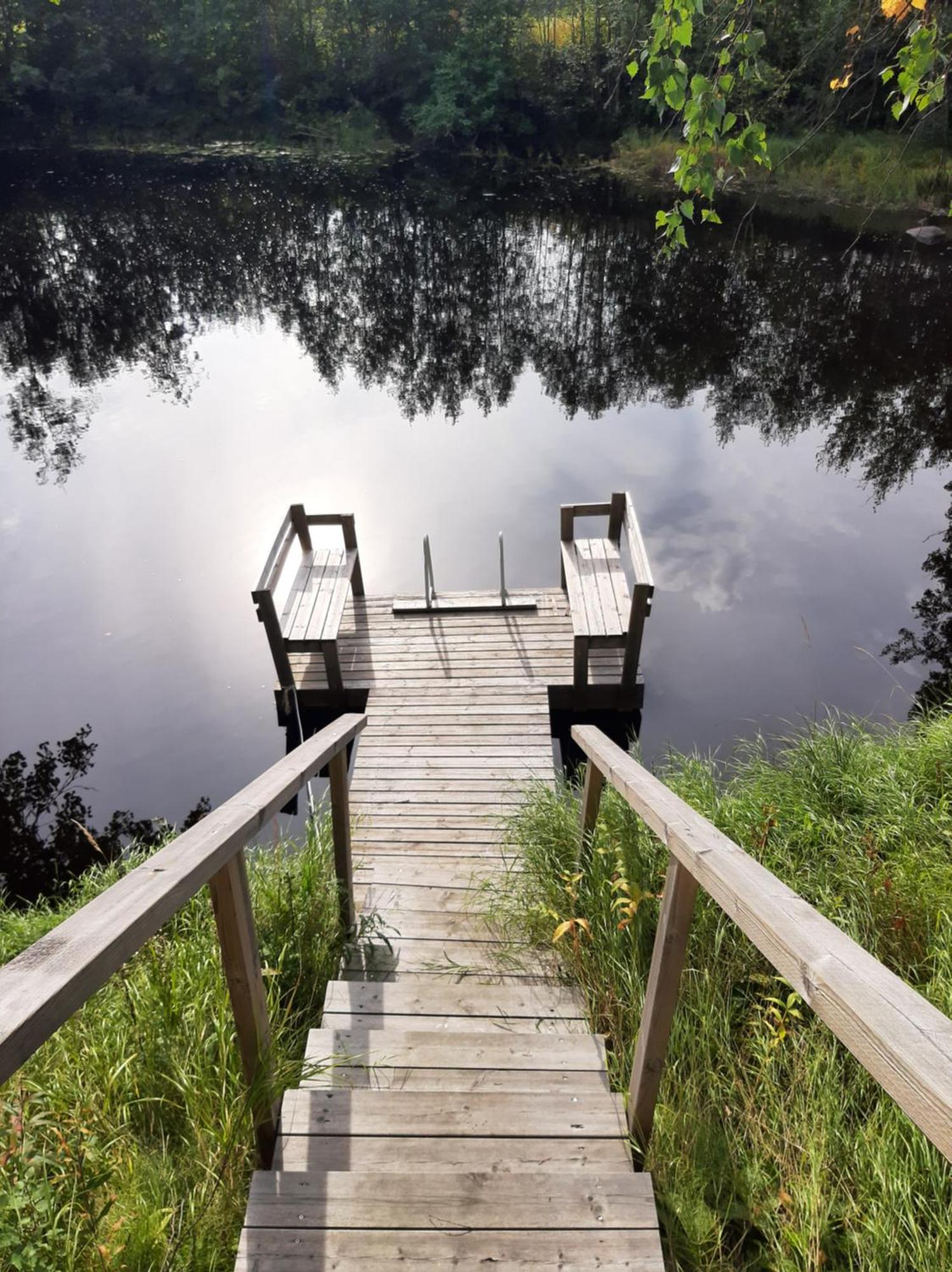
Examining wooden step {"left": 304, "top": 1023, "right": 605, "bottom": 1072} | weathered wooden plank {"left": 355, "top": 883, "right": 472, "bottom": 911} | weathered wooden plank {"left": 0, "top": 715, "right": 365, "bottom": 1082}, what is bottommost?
weathered wooden plank {"left": 355, "top": 883, "right": 472, "bottom": 911}

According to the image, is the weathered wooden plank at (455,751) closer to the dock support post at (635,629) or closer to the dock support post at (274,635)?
the dock support post at (635,629)

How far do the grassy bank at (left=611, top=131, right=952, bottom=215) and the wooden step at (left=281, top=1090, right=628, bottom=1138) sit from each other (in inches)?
892

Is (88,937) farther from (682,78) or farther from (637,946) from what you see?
(682,78)

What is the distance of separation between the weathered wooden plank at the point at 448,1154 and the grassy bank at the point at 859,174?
74.7 ft

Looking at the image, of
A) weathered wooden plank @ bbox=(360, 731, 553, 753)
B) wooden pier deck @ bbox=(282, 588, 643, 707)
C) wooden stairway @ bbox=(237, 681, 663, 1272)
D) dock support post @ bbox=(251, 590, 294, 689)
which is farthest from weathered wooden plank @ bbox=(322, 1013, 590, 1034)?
dock support post @ bbox=(251, 590, 294, 689)

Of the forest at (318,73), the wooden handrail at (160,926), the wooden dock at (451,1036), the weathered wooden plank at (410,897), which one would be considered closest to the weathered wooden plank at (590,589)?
the wooden dock at (451,1036)

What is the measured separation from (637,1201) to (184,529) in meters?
9.83

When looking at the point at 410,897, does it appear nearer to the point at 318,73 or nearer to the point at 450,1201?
the point at 450,1201

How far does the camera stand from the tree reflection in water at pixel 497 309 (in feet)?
43.8

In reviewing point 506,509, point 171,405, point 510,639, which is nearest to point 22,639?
point 510,639

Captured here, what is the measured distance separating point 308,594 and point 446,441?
5.76 meters

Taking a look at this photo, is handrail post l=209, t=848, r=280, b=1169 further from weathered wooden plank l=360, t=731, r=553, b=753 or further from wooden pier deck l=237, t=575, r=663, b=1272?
weathered wooden plank l=360, t=731, r=553, b=753

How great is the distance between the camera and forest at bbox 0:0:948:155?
A: 29.8 meters

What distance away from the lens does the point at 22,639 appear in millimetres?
8586
